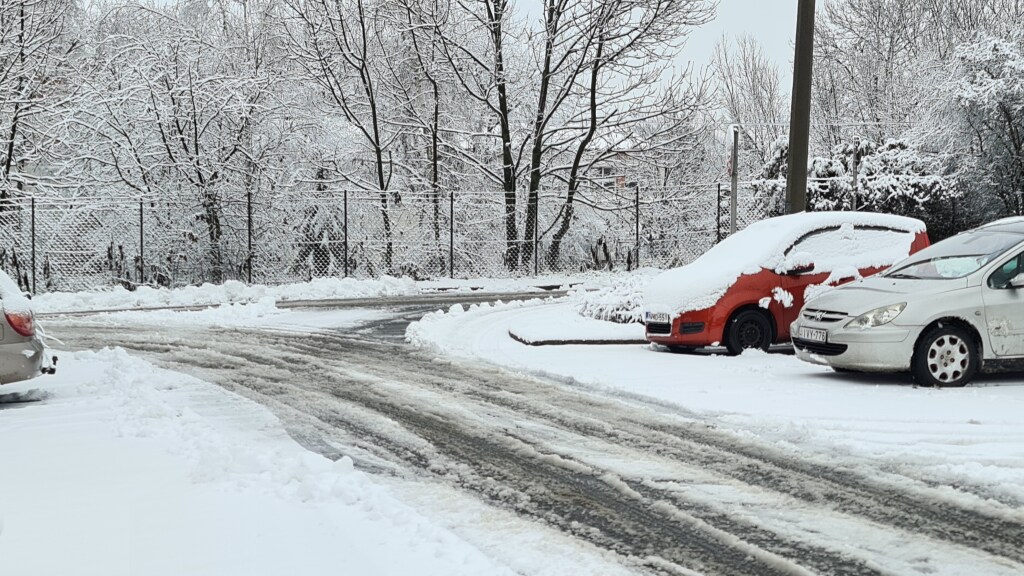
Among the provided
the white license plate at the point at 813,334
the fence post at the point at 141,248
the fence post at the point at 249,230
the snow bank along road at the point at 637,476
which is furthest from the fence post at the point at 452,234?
the white license plate at the point at 813,334

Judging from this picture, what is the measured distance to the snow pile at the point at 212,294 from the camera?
19.4 m

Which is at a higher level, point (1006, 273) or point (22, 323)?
point (1006, 273)

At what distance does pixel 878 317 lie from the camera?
9.61m

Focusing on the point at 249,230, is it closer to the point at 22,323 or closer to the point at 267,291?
the point at 267,291

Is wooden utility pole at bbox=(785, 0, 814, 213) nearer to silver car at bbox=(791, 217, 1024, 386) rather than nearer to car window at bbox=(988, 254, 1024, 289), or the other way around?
silver car at bbox=(791, 217, 1024, 386)


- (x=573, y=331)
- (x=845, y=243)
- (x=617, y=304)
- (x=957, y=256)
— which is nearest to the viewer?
(x=957, y=256)

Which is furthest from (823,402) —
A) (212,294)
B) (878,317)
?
(212,294)

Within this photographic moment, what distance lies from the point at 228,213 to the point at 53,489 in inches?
770

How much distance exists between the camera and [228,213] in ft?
80.6

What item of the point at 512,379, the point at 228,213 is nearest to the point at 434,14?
the point at 228,213

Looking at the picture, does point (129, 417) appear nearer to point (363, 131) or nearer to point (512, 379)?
point (512, 379)

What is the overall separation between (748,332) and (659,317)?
1.10 m

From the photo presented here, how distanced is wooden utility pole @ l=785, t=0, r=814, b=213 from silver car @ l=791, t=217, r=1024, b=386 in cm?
495

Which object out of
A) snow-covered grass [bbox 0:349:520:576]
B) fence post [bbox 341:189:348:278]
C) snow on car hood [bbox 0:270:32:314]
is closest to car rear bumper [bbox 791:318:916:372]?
snow-covered grass [bbox 0:349:520:576]
